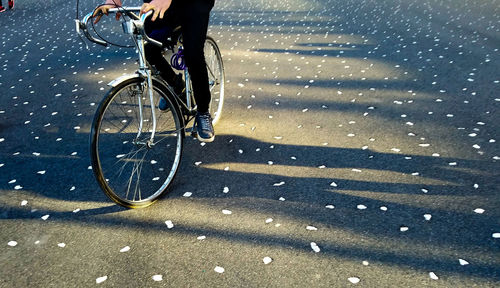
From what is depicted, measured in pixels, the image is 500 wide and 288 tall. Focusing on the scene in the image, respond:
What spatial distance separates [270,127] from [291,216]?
5.79 feet

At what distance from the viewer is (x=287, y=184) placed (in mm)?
3688

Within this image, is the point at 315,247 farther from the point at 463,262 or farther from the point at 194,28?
the point at 194,28

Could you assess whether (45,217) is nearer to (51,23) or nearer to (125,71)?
(125,71)

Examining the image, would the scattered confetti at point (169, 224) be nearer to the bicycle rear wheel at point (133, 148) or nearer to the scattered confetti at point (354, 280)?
the bicycle rear wheel at point (133, 148)

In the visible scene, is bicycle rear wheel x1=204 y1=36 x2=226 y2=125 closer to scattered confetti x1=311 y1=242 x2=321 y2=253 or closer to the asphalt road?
the asphalt road

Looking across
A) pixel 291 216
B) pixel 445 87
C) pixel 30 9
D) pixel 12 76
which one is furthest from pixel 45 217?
pixel 30 9

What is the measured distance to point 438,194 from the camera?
11.3 feet

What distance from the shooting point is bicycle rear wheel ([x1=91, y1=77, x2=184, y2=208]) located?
3.03 meters

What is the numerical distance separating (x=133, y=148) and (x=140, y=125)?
1092mm

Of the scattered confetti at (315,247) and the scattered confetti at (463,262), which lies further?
the scattered confetti at (315,247)

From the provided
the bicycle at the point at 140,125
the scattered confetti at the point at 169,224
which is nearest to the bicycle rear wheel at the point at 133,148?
the bicycle at the point at 140,125

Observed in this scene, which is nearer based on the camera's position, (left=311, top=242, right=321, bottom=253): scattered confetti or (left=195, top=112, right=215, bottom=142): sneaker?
(left=311, top=242, right=321, bottom=253): scattered confetti

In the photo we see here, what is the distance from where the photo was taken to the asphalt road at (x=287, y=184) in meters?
2.75

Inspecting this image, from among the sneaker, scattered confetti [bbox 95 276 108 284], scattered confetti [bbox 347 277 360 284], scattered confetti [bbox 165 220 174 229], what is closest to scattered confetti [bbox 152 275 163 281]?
scattered confetti [bbox 95 276 108 284]
